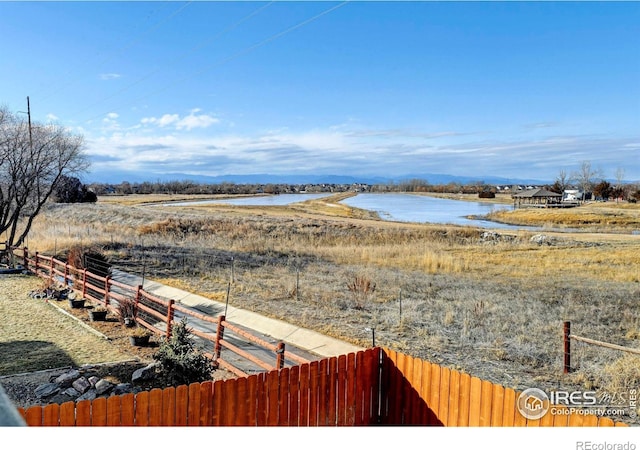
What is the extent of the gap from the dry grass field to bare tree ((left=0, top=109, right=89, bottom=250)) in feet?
11.0

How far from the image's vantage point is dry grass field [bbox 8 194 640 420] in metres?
10.7

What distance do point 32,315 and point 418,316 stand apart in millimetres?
11969

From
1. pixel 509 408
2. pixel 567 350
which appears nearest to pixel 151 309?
pixel 509 408

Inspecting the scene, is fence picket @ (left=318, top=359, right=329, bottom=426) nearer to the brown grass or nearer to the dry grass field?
the dry grass field

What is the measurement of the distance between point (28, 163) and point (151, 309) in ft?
62.6

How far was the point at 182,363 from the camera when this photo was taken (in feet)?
28.5

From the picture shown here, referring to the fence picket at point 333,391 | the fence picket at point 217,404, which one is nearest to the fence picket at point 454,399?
the fence picket at point 333,391

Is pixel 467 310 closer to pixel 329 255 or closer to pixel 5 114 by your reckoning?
pixel 329 255

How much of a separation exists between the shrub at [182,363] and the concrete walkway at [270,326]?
3.03 metres

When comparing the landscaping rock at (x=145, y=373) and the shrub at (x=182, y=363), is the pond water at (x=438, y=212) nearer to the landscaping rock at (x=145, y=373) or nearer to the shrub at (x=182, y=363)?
the landscaping rock at (x=145, y=373)

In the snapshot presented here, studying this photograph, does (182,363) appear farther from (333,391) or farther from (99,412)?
(99,412)

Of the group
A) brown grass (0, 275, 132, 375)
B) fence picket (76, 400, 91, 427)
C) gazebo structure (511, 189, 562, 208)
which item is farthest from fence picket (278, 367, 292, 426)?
gazebo structure (511, 189, 562, 208)

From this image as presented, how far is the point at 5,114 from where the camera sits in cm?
2666

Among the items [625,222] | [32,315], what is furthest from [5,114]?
[625,222]
